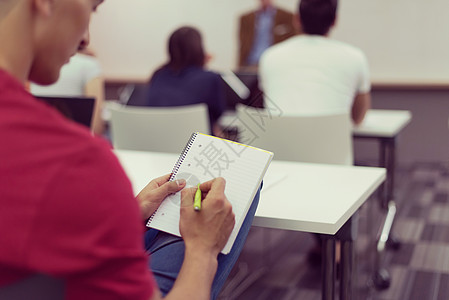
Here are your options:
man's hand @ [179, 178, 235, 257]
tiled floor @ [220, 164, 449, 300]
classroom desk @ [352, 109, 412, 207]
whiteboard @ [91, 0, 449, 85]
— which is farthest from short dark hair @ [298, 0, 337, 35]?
whiteboard @ [91, 0, 449, 85]

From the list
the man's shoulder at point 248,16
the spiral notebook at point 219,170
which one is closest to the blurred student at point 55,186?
the spiral notebook at point 219,170

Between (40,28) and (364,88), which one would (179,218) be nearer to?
(40,28)

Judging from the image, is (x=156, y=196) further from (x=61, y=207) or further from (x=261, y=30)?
(x=261, y=30)

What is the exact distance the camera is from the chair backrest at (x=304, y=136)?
2135 mm

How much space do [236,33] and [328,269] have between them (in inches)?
173

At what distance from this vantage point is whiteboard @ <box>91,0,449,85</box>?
4.96 meters

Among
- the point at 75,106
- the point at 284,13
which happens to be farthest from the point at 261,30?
the point at 75,106

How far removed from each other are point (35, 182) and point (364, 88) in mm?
2175

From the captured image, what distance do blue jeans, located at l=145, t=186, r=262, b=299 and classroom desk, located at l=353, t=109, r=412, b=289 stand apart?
59.6 inches

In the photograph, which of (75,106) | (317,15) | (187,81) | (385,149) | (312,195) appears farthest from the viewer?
(187,81)

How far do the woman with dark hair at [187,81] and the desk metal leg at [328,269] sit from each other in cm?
158

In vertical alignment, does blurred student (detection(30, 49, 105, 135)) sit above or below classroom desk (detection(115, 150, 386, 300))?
below

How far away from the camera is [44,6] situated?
67 cm

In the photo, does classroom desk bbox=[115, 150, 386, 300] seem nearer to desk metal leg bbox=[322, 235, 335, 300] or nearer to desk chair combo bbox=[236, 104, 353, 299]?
desk metal leg bbox=[322, 235, 335, 300]
